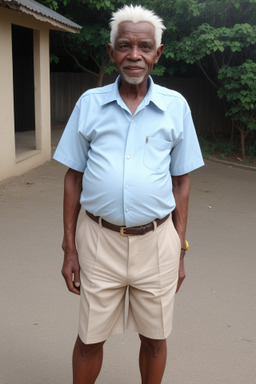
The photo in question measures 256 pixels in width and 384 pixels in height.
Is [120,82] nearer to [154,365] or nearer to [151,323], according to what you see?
[151,323]

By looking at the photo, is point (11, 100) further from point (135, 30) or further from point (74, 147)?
point (135, 30)

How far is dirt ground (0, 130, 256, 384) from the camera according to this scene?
2.93 m

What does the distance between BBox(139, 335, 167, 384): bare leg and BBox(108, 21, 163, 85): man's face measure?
123 centimetres

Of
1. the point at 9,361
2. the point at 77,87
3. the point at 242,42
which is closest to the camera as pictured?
the point at 9,361

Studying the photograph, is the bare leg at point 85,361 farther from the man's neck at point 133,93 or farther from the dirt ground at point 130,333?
the man's neck at point 133,93

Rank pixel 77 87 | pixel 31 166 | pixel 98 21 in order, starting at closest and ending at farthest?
pixel 31 166
pixel 98 21
pixel 77 87

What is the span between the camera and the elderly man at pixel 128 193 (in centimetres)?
204

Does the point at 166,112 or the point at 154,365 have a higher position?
the point at 166,112

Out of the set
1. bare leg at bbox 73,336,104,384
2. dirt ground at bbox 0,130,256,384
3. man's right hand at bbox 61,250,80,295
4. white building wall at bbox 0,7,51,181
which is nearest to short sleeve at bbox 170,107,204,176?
man's right hand at bbox 61,250,80,295

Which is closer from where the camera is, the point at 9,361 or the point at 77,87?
the point at 9,361

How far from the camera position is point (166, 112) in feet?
6.83

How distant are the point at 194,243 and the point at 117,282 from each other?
3226mm

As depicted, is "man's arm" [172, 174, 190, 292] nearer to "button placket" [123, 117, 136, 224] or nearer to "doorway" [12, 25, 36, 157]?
"button placket" [123, 117, 136, 224]

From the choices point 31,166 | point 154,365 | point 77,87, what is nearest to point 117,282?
point 154,365
